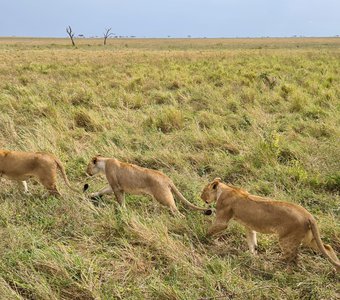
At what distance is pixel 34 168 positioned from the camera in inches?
212

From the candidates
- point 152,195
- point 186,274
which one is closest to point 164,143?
point 152,195

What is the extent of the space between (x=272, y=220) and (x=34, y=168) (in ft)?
10.5

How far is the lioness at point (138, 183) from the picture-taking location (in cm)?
480

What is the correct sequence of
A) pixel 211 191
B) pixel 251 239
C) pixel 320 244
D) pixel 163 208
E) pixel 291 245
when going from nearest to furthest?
pixel 320 244 → pixel 291 245 → pixel 251 239 → pixel 211 191 → pixel 163 208

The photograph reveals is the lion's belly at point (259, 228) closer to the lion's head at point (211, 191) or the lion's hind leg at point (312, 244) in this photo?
the lion's hind leg at point (312, 244)

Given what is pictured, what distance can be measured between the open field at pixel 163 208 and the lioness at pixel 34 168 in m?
0.23

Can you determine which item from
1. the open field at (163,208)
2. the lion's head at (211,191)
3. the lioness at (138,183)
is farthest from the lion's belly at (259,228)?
the lioness at (138,183)

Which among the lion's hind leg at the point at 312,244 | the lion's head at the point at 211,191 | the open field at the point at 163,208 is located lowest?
the open field at the point at 163,208

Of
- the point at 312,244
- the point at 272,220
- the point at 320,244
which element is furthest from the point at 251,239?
the point at 320,244

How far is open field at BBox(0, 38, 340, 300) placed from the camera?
11.4 feet

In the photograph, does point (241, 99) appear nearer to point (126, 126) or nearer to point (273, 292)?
point (126, 126)

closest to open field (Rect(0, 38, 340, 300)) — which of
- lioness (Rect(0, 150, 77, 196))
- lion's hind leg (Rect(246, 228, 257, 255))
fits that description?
lion's hind leg (Rect(246, 228, 257, 255))

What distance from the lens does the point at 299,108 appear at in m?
10.5

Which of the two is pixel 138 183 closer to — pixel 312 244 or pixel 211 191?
pixel 211 191
